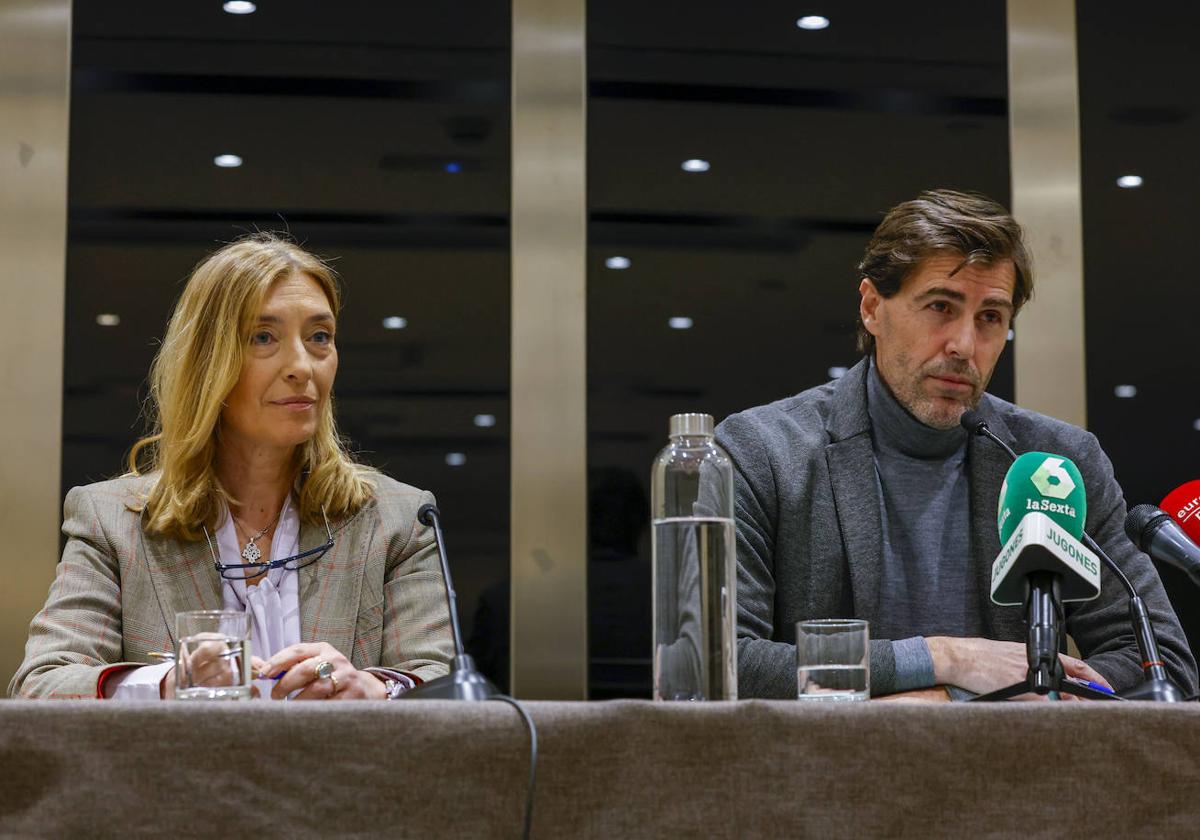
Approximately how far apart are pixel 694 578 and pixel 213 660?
0.46 meters

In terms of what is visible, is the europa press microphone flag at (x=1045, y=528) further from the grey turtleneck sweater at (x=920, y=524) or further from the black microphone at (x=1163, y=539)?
the grey turtleneck sweater at (x=920, y=524)

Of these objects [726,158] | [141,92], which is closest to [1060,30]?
[726,158]

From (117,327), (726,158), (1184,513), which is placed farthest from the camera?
(726,158)

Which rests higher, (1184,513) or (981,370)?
(981,370)

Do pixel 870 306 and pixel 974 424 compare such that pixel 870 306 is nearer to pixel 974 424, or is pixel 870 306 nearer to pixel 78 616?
pixel 974 424

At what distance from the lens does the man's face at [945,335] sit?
7.25 ft

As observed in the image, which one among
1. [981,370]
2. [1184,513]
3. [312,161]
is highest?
[312,161]

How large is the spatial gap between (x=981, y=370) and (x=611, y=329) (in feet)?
3.32

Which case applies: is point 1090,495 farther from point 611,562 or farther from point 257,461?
point 257,461

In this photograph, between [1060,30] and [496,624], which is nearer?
[496,624]

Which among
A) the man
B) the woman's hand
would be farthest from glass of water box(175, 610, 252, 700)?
the man

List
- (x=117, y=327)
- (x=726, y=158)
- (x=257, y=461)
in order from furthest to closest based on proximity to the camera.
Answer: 1. (x=726, y=158)
2. (x=117, y=327)
3. (x=257, y=461)

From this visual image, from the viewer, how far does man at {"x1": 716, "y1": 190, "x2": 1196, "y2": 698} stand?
6.84 feet

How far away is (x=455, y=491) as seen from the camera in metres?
2.99
